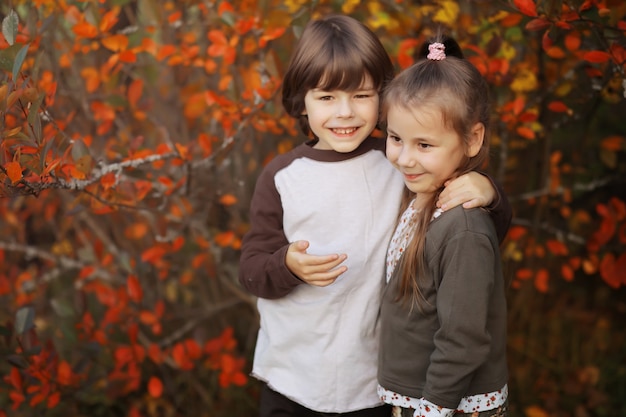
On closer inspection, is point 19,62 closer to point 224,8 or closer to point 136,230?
point 224,8

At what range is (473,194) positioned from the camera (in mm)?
1730

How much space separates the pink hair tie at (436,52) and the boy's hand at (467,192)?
12.0 inches

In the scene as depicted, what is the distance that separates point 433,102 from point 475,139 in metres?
0.16

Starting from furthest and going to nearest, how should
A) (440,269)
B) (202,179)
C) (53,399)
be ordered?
(202,179) → (53,399) → (440,269)

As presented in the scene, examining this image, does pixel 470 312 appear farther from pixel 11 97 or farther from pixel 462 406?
pixel 11 97

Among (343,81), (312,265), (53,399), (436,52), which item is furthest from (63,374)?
(436,52)

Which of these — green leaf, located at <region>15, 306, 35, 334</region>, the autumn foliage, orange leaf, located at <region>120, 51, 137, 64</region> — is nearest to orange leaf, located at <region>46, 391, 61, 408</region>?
the autumn foliage

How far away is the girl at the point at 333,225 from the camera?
1.92 m

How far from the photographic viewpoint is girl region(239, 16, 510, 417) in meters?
1.92

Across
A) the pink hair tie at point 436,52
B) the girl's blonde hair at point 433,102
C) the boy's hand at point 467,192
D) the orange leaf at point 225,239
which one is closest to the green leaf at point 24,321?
the orange leaf at point 225,239

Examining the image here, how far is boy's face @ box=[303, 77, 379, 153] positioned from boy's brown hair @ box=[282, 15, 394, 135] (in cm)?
2

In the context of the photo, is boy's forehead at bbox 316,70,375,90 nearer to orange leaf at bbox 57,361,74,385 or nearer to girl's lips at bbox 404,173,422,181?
girl's lips at bbox 404,173,422,181

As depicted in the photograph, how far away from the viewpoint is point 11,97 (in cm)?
180

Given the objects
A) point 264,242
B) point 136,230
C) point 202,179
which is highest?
point 264,242
